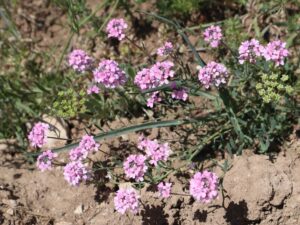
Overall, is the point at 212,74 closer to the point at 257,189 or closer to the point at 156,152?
the point at 156,152

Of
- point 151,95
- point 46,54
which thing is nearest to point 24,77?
point 46,54

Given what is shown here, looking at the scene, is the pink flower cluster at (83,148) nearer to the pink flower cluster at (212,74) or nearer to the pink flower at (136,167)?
the pink flower at (136,167)

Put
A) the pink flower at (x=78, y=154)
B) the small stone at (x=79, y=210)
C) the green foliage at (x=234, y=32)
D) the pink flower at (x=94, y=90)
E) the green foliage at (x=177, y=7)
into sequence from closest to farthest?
the pink flower at (x=78, y=154), the small stone at (x=79, y=210), the pink flower at (x=94, y=90), the green foliage at (x=234, y=32), the green foliage at (x=177, y=7)

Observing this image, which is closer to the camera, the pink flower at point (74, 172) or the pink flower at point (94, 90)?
the pink flower at point (74, 172)

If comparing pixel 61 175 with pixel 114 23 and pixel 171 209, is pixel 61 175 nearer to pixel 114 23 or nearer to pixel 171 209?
pixel 171 209

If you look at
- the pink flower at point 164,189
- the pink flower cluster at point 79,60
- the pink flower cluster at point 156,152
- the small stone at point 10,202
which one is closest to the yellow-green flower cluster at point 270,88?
the pink flower cluster at point 156,152

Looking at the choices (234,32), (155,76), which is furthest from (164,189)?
Answer: (234,32)

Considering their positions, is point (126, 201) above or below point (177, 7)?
below
